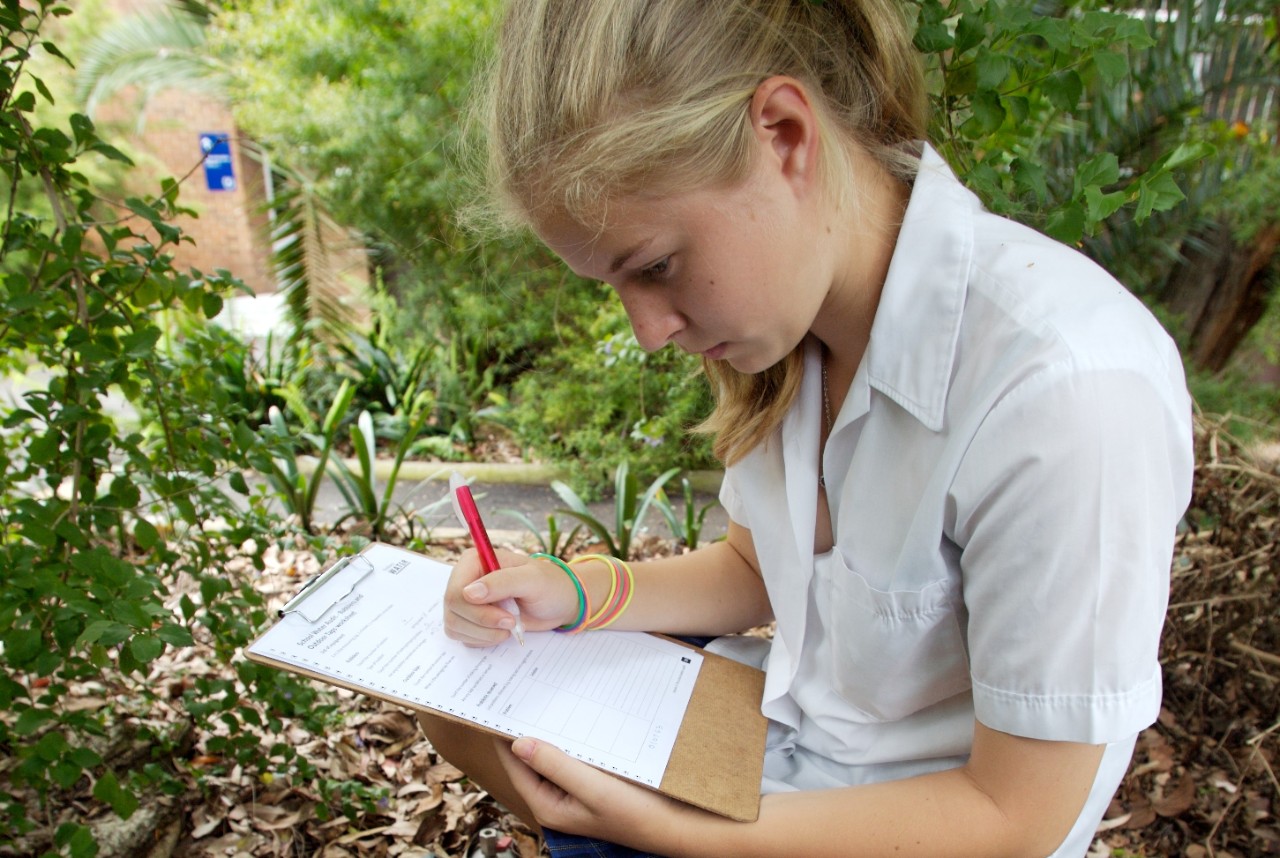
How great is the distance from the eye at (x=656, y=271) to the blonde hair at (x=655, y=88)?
78 mm

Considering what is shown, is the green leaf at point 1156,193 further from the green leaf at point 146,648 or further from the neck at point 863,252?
the green leaf at point 146,648

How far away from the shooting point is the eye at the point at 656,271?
0.92 m

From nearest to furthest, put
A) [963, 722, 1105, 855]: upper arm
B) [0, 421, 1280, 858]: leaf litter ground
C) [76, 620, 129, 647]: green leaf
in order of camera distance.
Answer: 1. [963, 722, 1105, 855]: upper arm
2. [76, 620, 129, 647]: green leaf
3. [0, 421, 1280, 858]: leaf litter ground

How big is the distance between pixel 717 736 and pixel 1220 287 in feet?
17.2

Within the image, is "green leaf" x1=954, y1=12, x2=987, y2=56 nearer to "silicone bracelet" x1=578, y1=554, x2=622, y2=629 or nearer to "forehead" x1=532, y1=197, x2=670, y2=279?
"forehead" x1=532, y1=197, x2=670, y2=279

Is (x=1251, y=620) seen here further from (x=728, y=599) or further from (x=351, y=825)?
(x=351, y=825)

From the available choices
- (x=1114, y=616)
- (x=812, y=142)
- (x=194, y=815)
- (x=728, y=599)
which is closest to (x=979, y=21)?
(x=812, y=142)

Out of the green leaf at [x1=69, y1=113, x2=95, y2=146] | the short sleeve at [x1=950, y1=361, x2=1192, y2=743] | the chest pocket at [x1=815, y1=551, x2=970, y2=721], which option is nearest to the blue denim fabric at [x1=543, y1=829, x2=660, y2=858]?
the chest pocket at [x1=815, y1=551, x2=970, y2=721]

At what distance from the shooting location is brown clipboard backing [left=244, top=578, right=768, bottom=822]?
3.33 feet

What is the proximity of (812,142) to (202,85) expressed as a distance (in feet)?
20.0

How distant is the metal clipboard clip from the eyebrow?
632 mm

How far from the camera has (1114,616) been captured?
0.81m

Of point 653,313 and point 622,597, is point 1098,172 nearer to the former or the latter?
point 653,313

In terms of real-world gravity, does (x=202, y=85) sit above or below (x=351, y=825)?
above
